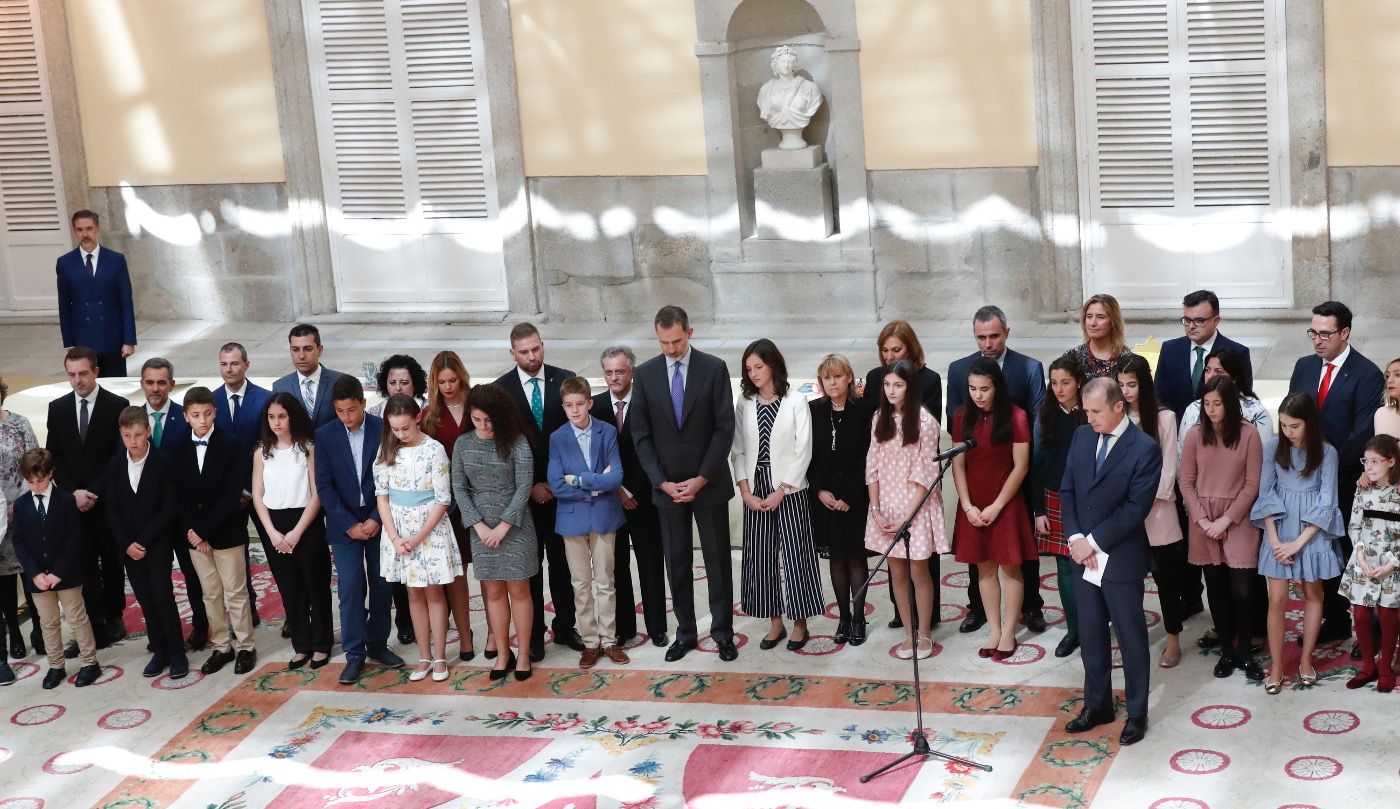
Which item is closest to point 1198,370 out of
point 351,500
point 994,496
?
point 994,496

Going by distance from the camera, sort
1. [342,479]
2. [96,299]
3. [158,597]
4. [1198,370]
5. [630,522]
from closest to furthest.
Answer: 1. [1198,370]
2. [342,479]
3. [630,522]
4. [158,597]
5. [96,299]

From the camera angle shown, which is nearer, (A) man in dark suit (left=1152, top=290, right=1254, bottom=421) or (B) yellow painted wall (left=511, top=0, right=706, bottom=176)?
(A) man in dark suit (left=1152, top=290, right=1254, bottom=421)

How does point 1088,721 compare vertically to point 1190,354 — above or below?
below

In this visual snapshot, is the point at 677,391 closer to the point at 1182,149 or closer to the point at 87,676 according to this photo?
the point at 87,676

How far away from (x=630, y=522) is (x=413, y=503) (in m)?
0.89

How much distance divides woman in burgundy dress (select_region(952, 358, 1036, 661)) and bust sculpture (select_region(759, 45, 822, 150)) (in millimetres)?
5272

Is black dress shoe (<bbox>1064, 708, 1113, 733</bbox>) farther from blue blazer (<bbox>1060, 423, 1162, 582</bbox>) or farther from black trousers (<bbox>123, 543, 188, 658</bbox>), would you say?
black trousers (<bbox>123, 543, 188, 658</bbox>)

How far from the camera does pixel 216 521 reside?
24.4 ft

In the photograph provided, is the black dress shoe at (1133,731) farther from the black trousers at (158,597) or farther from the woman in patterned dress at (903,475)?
the black trousers at (158,597)

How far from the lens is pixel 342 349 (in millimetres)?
12641

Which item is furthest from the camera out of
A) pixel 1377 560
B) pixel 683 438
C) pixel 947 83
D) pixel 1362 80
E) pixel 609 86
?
pixel 609 86

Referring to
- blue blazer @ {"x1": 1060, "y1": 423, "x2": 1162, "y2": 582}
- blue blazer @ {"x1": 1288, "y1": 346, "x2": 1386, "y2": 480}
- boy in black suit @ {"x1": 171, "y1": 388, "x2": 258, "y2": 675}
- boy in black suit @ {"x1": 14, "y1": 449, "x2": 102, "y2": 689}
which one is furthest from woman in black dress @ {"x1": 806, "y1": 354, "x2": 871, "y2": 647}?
boy in black suit @ {"x1": 14, "y1": 449, "x2": 102, "y2": 689}

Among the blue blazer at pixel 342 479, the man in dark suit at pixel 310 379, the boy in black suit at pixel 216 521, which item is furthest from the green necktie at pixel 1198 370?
the boy in black suit at pixel 216 521

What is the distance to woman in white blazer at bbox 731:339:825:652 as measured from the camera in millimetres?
7078
